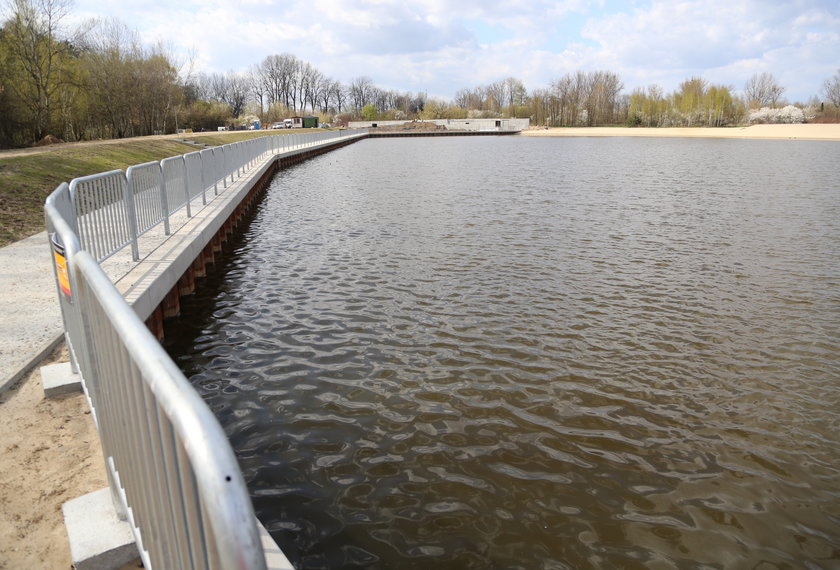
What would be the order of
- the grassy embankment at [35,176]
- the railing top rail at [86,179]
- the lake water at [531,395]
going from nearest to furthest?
the lake water at [531,395], the railing top rail at [86,179], the grassy embankment at [35,176]

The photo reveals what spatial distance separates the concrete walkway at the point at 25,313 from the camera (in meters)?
5.51

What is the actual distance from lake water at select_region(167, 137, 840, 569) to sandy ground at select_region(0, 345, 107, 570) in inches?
54.7

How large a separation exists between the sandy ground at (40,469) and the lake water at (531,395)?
139cm

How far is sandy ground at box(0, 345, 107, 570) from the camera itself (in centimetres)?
339

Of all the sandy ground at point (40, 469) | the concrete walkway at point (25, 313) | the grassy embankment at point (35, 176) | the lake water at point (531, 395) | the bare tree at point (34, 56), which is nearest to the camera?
the sandy ground at point (40, 469)

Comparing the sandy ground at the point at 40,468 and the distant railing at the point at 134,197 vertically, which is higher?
the distant railing at the point at 134,197

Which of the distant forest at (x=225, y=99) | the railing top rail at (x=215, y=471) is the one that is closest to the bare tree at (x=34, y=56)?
the distant forest at (x=225, y=99)

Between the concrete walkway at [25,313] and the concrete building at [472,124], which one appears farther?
the concrete building at [472,124]

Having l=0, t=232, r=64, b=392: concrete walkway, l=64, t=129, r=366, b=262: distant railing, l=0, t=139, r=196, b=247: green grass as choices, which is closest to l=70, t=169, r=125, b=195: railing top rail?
l=64, t=129, r=366, b=262: distant railing

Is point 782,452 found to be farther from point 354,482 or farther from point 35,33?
point 35,33

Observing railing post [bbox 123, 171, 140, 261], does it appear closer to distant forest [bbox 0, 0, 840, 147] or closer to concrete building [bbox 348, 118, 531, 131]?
distant forest [bbox 0, 0, 840, 147]

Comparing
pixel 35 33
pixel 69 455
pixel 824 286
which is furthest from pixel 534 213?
pixel 35 33

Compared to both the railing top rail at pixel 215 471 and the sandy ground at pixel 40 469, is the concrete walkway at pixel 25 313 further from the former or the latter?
the railing top rail at pixel 215 471

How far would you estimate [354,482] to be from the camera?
516 centimetres
